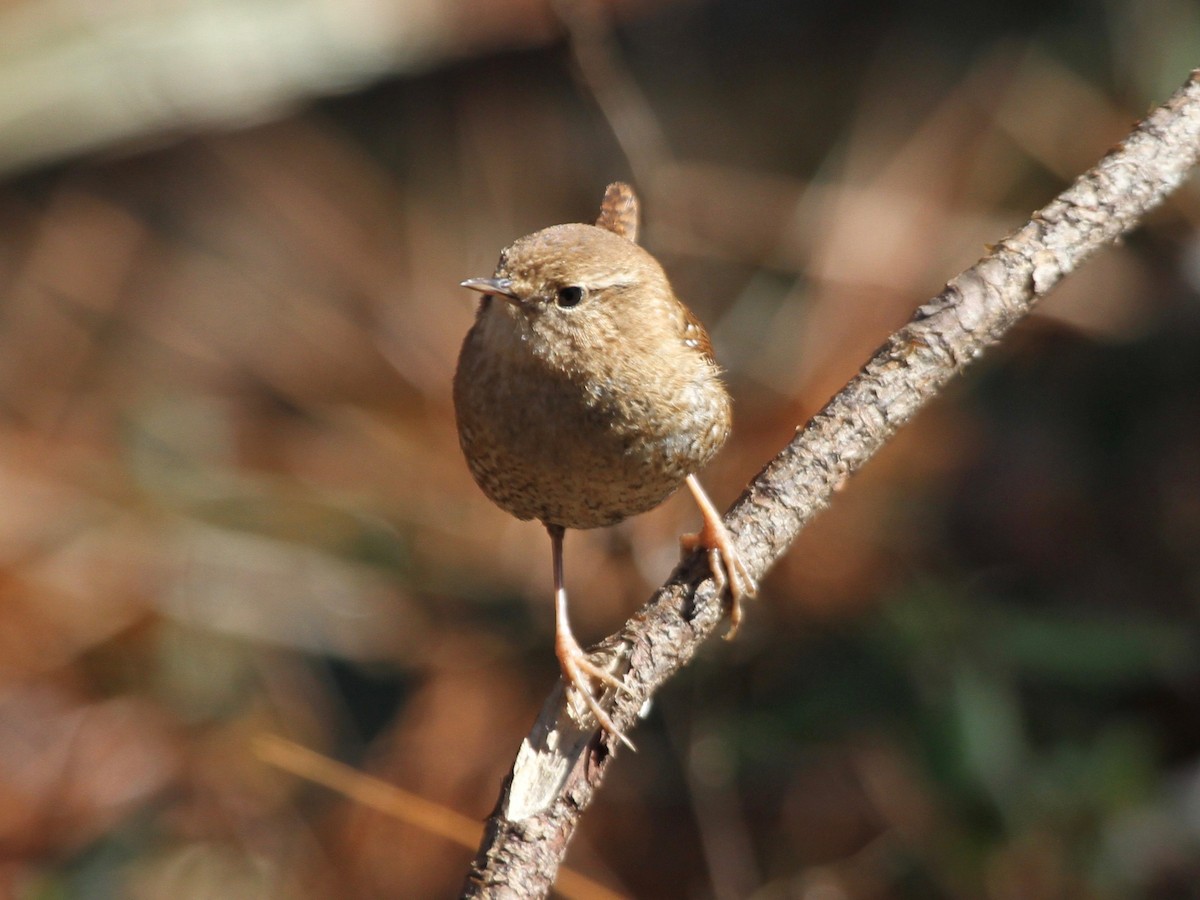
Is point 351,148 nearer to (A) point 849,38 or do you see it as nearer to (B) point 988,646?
(A) point 849,38

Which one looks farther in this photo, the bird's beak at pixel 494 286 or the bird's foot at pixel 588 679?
the bird's beak at pixel 494 286

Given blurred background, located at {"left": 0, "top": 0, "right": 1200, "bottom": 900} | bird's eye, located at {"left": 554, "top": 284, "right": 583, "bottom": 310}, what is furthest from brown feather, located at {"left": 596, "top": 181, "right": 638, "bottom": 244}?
blurred background, located at {"left": 0, "top": 0, "right": 1200, "bottom": 900}

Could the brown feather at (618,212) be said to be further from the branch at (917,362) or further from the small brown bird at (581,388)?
the branch at (917,362)

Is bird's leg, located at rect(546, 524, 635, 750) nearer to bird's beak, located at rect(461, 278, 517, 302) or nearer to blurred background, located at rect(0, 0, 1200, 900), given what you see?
blurred background, located at rect(0, 0, 1200, 900)

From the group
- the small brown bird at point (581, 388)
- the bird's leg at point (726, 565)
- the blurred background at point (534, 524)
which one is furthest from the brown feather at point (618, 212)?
the blurred background at point (534, 524)

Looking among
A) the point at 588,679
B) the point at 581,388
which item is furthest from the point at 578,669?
the point at 581,388
